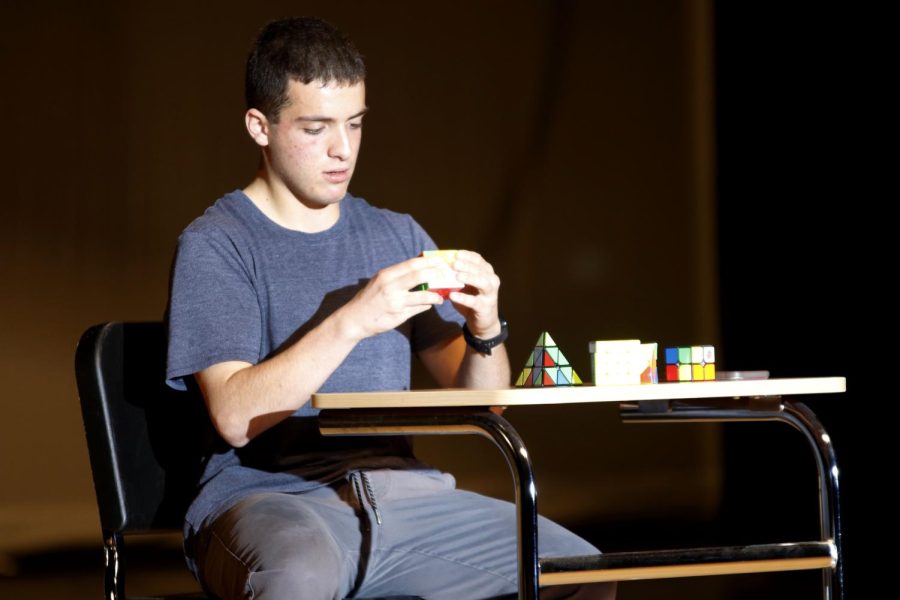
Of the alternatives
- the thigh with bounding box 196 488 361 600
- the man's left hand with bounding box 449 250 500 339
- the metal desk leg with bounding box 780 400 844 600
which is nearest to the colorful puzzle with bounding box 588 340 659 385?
the man's left hand with bounding box 449 250 500 339

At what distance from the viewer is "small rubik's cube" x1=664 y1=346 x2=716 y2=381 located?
5.44ft

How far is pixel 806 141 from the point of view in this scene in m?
3.89

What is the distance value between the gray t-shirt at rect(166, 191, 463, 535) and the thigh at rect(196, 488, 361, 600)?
7 centimetres

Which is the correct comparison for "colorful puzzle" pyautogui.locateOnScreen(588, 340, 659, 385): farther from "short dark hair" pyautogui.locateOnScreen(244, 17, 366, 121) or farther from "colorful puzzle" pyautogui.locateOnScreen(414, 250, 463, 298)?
"short dark hair" pyautogui.locateOnScreen(244, 17, 366, 121)

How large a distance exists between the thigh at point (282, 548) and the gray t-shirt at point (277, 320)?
73 mm

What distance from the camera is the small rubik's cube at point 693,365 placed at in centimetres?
166

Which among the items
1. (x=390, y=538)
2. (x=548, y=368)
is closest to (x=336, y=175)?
(x=548, y=368)

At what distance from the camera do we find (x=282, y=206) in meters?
1.93

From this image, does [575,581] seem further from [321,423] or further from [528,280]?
[528,280]

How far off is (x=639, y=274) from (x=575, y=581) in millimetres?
3675

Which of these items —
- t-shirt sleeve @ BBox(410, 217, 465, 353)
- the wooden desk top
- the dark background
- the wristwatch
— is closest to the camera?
the wooden desk top

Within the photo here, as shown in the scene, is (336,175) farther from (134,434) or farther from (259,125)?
(134,434)

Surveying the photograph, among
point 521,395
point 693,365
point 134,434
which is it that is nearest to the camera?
point 521,395

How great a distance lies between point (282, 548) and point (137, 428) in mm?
429
